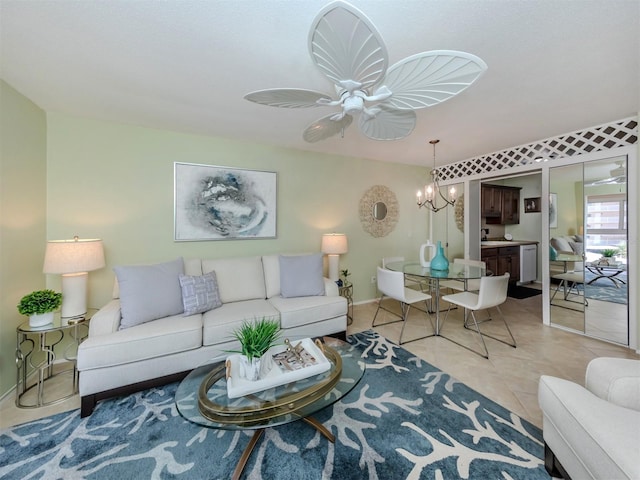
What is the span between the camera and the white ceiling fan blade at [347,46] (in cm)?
85

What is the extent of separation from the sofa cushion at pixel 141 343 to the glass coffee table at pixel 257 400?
473 millimetres

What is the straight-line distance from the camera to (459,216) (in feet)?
14.4

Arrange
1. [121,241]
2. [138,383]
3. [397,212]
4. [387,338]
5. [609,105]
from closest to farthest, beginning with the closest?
1. [138,383]
2. [609,105]
3. [121,241]
4. [387,338]
5. [397,212]

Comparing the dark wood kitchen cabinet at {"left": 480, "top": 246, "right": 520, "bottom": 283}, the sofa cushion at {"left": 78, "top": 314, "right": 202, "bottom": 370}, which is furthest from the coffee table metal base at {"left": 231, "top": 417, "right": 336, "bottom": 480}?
the dark wood kitchen cabinet at {"left": 480, "top": 246, "right": 520, "bottom": 283}

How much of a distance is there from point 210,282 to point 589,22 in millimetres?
3175

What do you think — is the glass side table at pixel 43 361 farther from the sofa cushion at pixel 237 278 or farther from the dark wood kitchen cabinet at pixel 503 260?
the dark wood kitchen cabinet at pixel 503 260

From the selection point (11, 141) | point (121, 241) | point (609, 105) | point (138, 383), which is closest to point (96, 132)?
point (11, 141)

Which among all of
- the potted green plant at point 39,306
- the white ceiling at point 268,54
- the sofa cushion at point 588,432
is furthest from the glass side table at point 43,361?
the sofa cushion at point 588,432

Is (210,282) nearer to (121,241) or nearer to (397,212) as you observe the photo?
(121,241)

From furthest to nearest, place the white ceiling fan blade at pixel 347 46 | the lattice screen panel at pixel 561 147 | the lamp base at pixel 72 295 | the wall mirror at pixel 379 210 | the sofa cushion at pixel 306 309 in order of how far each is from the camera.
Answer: the wall mirror at pixel 379 210
the lattice screen panel at pixel 561 147
the sofa cushion at pixel 306 309
the lamp base at pixel 72 295
the white ceiling fan blade at pixel 347 46

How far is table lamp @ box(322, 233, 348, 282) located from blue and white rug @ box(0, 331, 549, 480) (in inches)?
67.5

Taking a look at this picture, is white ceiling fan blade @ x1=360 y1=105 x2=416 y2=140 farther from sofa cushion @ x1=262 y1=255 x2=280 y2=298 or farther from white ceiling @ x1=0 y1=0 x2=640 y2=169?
sofa cushion @ x1=262 y1=255 x2=280 y2=298

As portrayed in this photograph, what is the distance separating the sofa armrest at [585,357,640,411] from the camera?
1.17 metres

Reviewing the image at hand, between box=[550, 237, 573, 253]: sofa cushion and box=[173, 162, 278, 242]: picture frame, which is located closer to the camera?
box=[173, 162, 278, 242]: picture frame
